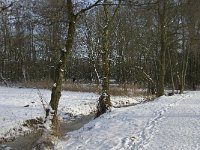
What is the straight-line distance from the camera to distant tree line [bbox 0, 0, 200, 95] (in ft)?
45.6

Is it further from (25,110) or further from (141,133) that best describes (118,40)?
(141,133)

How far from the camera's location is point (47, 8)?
44.3 feet

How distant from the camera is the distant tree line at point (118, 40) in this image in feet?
45.6

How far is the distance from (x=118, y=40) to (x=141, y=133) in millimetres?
40315

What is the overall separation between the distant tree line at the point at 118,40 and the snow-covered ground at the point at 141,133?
10.8 ft

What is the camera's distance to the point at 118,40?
52.8 m

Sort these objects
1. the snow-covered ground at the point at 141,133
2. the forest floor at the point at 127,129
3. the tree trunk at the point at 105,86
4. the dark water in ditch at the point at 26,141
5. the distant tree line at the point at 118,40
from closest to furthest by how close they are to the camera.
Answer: the snow-covered ground at the point at 141,133
the forest floor at the point at 127,129
the dark water in ditch at the point at 26,141
the distant tree line at the point at 118,40
the tree trunk at the point at 105,86

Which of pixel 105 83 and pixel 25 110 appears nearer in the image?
pixel 105 83

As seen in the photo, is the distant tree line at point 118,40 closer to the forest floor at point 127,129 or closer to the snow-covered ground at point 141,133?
the forest floor at point 127,129

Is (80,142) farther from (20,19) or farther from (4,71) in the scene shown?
Answer: (4,71)

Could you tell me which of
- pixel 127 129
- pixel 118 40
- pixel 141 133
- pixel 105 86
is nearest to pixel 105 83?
pixel 105 86

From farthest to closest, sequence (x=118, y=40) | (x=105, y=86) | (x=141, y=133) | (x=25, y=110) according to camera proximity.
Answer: (x=118, y=40), (x=25, y=110), (x=105, y=86), (x=141, y=133)

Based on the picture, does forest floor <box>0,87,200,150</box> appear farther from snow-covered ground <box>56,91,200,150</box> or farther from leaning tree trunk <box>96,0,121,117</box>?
leaning tree trunk <box>96,0,121,117</box>

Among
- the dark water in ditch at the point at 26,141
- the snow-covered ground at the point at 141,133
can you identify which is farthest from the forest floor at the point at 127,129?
the dark water in ditch at the point at 26,141
